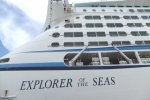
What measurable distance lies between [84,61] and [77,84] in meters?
2.58

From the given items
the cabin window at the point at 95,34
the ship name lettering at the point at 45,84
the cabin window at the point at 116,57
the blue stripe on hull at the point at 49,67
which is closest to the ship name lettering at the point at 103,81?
the blue stripe on hull at the point at 49,67

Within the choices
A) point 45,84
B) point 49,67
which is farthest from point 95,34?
point 45,84

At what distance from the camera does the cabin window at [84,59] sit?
17.2 meters

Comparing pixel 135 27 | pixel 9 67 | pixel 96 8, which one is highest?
pixel 96 8

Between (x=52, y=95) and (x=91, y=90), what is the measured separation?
2145 mm

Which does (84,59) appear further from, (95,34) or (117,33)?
(117,33)

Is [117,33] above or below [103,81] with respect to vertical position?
above

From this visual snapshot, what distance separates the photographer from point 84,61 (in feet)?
59.8

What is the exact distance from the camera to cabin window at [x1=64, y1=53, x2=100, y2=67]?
56.5 ft

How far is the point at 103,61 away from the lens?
57.2ft

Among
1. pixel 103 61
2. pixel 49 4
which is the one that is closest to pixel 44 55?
pixel 103 61

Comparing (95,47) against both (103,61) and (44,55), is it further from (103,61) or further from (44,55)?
(44,55)

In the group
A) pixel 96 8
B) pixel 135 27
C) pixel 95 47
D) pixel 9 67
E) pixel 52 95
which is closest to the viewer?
pixel 52 95

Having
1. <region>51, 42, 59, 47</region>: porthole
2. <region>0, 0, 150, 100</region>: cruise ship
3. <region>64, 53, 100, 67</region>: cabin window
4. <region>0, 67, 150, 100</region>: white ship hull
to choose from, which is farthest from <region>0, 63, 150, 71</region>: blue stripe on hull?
<region>51, 42, 59, 47</region>: porthole
